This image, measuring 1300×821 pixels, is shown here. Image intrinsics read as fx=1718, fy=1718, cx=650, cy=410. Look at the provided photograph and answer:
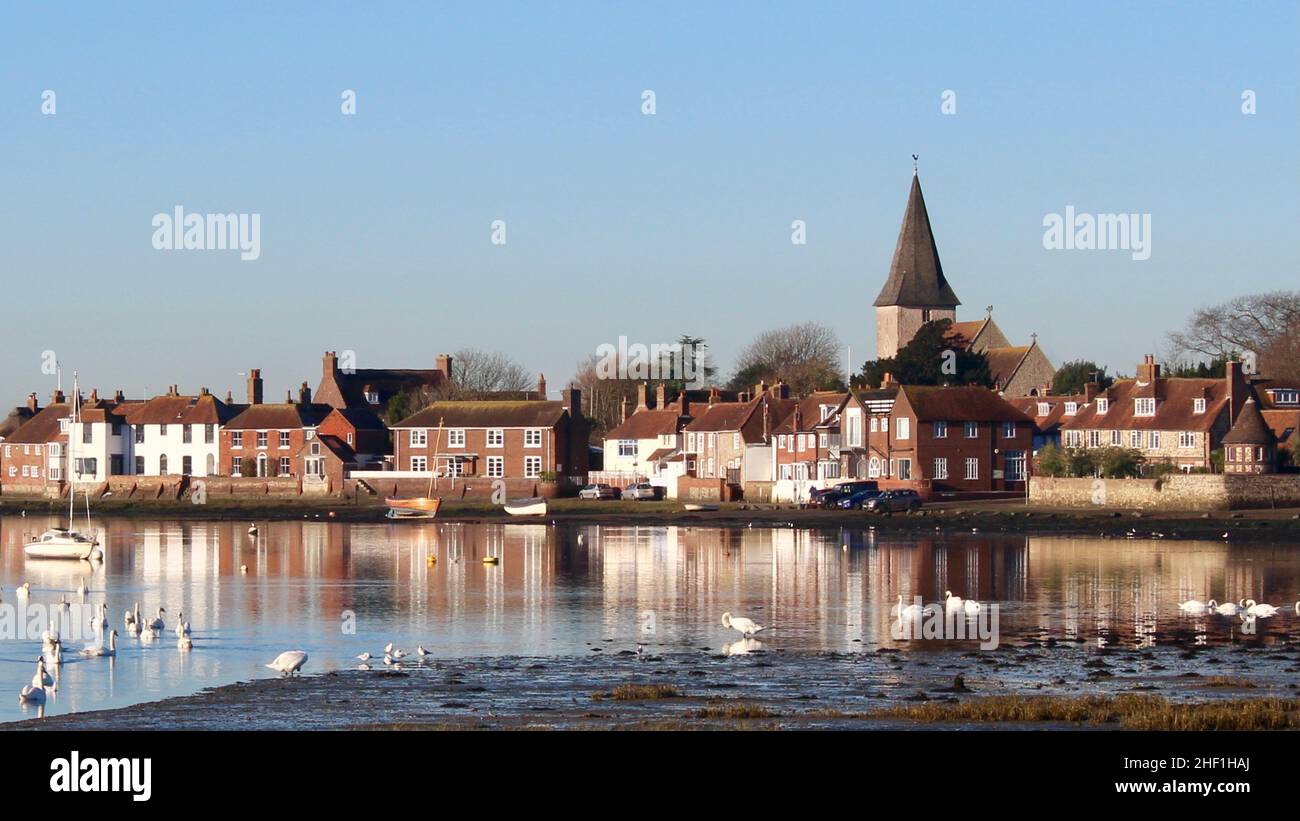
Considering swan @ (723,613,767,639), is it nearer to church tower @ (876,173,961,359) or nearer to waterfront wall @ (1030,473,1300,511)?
waterfront wall @ (1030,473,1300,511)

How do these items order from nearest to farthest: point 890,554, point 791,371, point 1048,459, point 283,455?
point 890,554 < point 1048,459 < point 283,455 < point 791,371

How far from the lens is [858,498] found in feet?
277

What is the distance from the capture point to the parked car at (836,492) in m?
85.4

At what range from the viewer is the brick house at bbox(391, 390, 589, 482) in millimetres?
102375

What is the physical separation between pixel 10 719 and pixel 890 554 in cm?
4000

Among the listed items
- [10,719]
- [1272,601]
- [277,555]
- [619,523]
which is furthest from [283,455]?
[10,719]

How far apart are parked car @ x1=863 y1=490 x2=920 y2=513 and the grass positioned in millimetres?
57064

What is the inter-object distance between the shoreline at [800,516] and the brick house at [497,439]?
3834 mm

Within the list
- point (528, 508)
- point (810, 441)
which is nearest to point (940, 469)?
point (810, 441)

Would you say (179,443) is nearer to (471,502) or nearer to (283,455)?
(283,455)

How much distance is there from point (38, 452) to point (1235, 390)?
267 feet

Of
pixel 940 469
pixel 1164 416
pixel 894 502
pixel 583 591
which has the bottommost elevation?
pixel 583 591

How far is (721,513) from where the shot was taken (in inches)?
3391

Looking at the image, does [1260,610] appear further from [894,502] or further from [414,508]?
[414,508]
